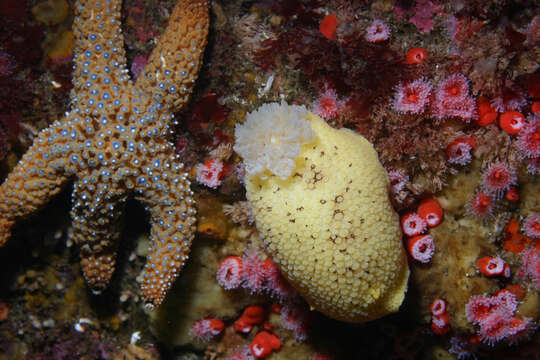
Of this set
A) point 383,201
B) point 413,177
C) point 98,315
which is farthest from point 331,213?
point 98,315

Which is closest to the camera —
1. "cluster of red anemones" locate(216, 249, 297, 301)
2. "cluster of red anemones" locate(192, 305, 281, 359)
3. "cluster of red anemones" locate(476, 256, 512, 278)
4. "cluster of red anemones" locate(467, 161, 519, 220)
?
"cluster of red anemones" locate(467, 161, 519, 220)

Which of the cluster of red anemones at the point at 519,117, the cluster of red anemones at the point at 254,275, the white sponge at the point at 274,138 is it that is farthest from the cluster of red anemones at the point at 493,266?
the white sponge at the point at 274,138

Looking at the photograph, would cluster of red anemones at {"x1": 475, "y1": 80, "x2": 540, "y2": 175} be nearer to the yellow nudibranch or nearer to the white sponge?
the yellow nudibranch

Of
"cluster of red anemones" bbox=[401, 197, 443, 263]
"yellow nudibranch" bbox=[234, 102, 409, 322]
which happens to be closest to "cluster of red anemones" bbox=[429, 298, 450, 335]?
"cluster of red anemones" bbox=[401, 197, 443, 263]

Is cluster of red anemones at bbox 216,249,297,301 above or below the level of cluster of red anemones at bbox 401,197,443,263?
below

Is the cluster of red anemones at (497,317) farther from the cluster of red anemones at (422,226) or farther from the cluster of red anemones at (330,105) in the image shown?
the cluster of red anemones at (330,105)

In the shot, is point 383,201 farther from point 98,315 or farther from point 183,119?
point 98,315
